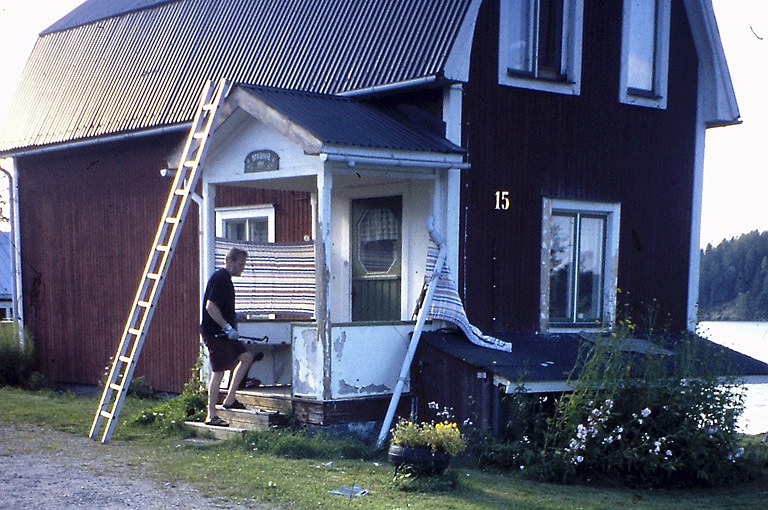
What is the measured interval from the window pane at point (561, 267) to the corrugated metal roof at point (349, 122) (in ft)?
7.99

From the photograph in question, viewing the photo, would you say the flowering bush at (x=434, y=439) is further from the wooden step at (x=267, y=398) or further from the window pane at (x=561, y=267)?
the window pane at (x=561, y=267)

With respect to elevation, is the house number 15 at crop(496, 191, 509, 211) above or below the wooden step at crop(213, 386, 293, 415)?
above

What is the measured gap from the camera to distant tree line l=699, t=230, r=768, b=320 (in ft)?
62.2

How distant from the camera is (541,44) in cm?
1232

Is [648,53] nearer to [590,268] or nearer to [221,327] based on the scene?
[590,268]

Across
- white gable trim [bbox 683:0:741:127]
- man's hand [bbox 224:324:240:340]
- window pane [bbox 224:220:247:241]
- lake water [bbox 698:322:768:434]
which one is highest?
white gable trim [bbox 683:0:741:127]

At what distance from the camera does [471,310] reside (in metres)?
11.8

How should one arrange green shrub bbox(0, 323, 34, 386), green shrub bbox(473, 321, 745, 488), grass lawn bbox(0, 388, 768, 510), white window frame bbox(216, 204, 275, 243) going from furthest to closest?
green shrub bbox(0, 323, 34, 386) < white window frame bbox(216, 204, 275, 243) < green shrub bbox(473, 321, 745, 488) < grass lawn bbox(0, 388, 768, 510)

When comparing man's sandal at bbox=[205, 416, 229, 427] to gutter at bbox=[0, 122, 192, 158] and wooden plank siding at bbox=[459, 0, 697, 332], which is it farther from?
gutter at bbox=[0, 122, 192, 158]

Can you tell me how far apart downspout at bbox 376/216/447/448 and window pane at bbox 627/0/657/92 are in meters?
4.17

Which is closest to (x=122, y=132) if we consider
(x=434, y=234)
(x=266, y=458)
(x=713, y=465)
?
(x=434, y=234)

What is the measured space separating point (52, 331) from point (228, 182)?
7.11 meters

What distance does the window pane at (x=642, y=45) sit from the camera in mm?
13258

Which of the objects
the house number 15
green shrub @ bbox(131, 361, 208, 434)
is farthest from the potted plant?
Answer: the house number 15
